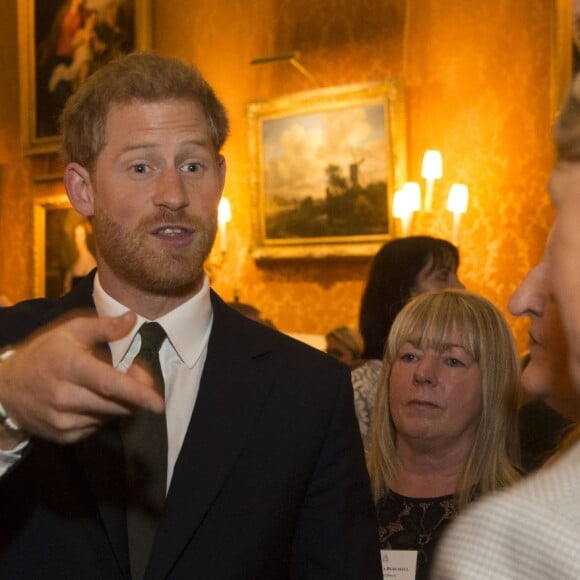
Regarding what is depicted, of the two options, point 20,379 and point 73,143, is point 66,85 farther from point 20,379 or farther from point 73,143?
point 20,379

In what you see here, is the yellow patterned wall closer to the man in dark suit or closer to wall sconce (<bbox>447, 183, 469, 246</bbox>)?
wall sconce (<bbox>447, 183, 469, 246</bbox>)

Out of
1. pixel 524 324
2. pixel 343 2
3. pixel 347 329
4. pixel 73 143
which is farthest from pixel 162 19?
pixel 73 143

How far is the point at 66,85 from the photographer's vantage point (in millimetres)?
9039

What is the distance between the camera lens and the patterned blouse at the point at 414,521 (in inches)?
97.8

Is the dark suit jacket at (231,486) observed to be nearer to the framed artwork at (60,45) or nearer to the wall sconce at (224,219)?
the wall sconce at (224,219)

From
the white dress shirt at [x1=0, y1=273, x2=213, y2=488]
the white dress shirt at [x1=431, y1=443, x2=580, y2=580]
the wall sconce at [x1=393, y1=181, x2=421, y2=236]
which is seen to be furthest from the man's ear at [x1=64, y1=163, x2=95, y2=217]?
the wall sconce at [x1=393, y1=181, x2=421, y2=236]

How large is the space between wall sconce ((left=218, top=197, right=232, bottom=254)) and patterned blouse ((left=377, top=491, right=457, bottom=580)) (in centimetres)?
532

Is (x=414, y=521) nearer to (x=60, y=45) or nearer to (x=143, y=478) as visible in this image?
(x=143, y=478)

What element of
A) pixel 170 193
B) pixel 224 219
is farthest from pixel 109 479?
pixel 224 219

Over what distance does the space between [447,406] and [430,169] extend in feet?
13.5

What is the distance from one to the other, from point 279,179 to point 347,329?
6.18 feet

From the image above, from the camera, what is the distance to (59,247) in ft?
29.8

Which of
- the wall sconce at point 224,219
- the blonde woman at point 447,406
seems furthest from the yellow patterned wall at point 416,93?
the blonde woman at point 447,406

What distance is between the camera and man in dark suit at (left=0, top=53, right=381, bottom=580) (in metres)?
1.87
